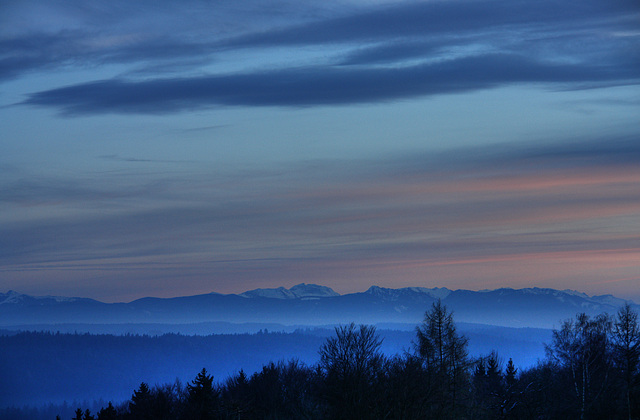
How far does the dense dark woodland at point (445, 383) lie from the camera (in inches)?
2090

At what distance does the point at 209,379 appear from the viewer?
279ft

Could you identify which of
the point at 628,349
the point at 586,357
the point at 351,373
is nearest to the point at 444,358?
the point at 351,373

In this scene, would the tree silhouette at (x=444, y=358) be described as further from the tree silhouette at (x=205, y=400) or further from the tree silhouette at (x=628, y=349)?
the tree silhouette at (x=205, y=400)

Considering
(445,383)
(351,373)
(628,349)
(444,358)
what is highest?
(628,349)

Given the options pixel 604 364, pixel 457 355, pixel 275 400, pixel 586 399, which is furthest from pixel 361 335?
pixel 275 400

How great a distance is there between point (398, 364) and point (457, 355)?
15.8 ft

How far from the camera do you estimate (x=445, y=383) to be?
189 ft

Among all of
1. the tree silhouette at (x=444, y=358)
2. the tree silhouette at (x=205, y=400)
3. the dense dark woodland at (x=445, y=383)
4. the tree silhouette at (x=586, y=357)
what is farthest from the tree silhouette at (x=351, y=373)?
the tree silhouette at (x=205, y=400)

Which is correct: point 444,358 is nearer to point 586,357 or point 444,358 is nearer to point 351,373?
point 351,373

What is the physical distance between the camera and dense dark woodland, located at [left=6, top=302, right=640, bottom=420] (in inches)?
2090

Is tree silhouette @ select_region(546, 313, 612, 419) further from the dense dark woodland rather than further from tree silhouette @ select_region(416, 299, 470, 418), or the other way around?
tree silhouette @ select_region(416, 299, 470, 418)

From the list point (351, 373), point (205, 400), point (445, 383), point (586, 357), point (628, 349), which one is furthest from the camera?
point (205, 400)

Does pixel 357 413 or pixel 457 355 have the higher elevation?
pixel 457 355

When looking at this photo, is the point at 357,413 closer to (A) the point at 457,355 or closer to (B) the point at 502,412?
(A) the point at 457,355
